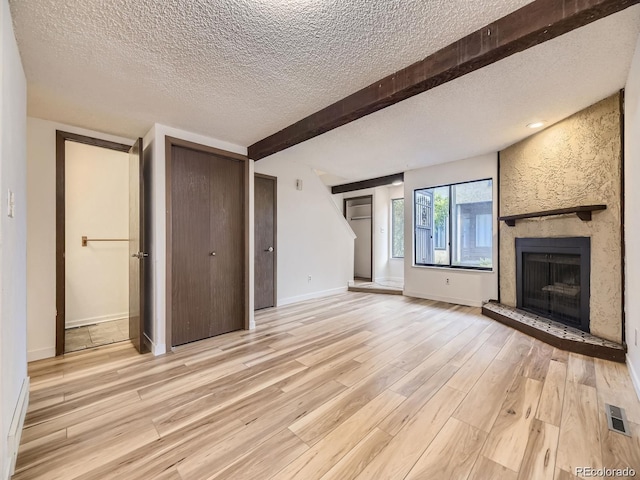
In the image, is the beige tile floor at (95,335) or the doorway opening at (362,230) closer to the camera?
the beige tile floor at (95,335)

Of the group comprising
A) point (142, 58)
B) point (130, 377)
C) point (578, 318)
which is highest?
point (142, 58)

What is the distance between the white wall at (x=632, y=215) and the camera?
74.6 inches

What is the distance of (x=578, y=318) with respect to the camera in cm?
289

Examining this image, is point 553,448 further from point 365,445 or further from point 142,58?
point 142,58

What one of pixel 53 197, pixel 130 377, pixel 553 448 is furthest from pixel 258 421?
pixel 53 197

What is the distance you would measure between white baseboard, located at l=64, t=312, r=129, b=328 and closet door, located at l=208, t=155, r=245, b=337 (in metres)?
1.81

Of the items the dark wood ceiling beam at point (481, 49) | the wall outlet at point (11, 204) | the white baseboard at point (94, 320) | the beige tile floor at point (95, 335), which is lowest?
the beige tile floor at point (95, 335)

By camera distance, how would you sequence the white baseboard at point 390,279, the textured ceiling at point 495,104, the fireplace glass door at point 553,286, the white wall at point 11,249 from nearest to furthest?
the white wall at point 11,249, the textured ceiling at point 495,104, the fireplace glass door at point 553,286, the white baseboard at point 390,279

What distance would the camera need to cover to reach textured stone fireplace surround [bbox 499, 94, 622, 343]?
2.51 meters

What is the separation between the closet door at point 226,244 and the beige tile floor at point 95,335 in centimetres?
113

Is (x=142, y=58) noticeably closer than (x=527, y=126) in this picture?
Yes

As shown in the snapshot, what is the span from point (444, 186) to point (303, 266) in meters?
2.78

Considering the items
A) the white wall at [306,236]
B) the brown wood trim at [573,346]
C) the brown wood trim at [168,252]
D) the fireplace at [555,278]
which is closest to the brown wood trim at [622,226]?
the brown wood trim at [573,346]

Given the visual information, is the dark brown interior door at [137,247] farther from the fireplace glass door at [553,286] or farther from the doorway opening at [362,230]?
the doorway opening at [362,230]
